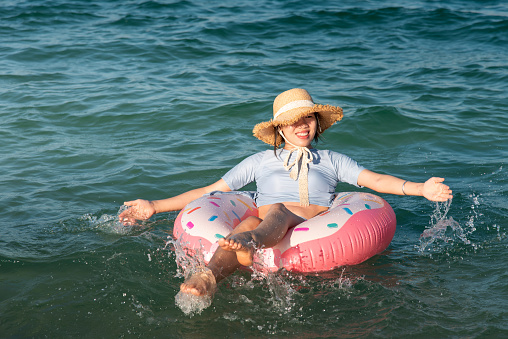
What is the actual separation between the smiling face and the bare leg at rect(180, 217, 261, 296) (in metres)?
0.97

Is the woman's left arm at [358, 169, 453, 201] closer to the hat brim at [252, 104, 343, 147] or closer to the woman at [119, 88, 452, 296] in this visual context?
the woman at [119, 88, 452, 296]

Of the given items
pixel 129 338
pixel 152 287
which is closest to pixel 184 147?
pixel 152 287

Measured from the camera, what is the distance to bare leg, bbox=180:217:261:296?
333 cm

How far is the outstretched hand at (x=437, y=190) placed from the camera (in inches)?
155

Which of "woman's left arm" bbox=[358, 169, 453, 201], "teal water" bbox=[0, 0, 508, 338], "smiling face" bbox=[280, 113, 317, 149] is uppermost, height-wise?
"smiling face" bbox=[280, 113, 317, 149]

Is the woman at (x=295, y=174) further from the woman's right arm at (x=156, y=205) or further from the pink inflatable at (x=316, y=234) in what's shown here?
the pink inflatable at (x=316, y=234)

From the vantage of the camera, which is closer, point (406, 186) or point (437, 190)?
point (437, 190)

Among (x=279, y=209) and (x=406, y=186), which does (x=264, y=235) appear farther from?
(x=406, y=186)

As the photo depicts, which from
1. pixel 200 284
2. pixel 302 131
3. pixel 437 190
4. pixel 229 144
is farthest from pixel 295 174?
pixel 229 144

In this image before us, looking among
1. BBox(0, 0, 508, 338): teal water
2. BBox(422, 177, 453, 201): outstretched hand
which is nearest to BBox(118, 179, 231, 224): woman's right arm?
BBox(0, 0, 508, 338): teal water

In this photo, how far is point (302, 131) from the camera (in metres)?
4.47

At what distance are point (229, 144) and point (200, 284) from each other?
4.25 meters

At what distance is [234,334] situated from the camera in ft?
11.0

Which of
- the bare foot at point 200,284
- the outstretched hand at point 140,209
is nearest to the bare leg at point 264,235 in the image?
the bare foot at point 200,284
